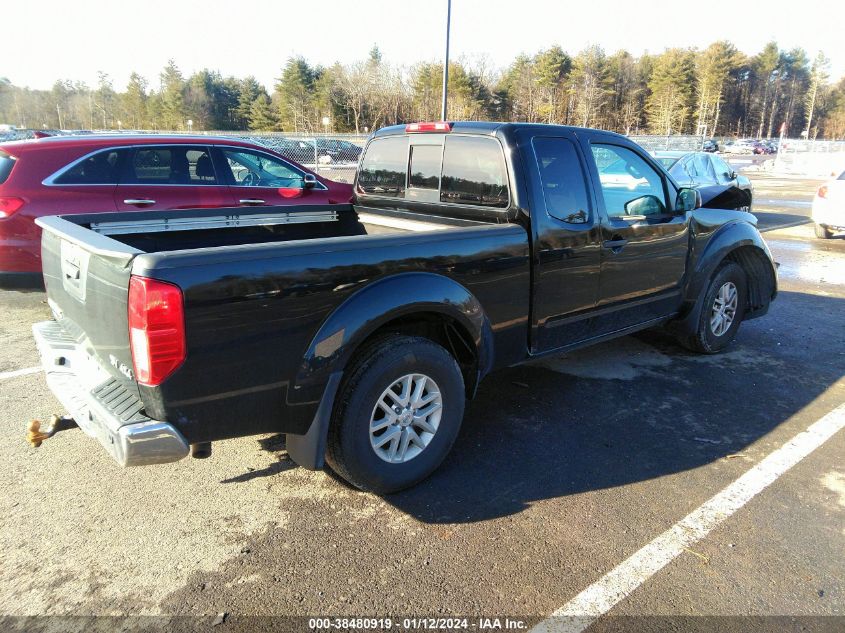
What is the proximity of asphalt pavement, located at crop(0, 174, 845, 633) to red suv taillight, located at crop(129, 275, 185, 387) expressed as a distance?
94 centimetres

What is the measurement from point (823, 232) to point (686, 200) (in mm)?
9223

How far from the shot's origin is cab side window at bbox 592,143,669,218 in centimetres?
427

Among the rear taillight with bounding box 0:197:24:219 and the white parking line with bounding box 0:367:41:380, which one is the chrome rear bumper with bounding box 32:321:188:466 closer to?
the white parking line with bounding box 0:367:41:380

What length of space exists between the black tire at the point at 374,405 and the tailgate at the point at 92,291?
3.10 feet

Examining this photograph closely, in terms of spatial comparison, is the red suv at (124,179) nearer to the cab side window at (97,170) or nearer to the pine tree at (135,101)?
the cab side window at (97,170)

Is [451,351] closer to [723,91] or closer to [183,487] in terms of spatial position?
[183,487]

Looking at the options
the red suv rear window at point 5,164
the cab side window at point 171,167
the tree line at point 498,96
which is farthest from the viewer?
the tree line at point 498,96

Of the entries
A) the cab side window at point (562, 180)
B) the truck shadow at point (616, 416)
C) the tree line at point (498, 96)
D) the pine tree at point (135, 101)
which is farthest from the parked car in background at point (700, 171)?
the pine tree at point (135, 101)

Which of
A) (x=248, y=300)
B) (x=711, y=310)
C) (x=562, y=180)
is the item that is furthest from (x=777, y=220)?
(x=248, y=300)

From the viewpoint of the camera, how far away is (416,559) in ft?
8.91

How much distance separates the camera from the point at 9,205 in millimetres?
5531

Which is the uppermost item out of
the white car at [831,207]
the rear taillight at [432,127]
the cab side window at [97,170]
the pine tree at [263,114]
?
the pine tree at [263,114]

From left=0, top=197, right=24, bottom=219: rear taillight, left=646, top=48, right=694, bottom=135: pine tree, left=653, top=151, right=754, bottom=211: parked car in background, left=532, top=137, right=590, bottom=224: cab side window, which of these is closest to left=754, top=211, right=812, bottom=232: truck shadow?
left=653, top=151, right=754, bottom=211: parked car in background

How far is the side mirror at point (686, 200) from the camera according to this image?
184 inches
